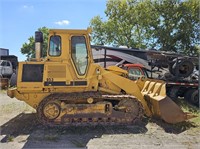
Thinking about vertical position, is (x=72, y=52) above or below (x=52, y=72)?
above

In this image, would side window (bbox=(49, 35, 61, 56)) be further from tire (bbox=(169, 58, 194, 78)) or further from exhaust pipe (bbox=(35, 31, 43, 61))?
tire (bbox=(169, 58, 194, 78))

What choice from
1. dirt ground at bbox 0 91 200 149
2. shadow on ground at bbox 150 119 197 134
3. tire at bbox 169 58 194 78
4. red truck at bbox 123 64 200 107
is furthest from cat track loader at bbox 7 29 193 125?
red truck at bbox 123 64 200 107

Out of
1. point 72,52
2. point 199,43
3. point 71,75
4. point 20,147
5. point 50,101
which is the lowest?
point 20,147

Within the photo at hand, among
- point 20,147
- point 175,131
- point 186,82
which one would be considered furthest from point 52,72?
point 186,82

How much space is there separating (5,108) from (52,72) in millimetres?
4159

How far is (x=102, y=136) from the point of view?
25.8 ft

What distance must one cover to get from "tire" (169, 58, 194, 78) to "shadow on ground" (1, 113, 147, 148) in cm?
437

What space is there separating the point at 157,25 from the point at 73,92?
26720 mm

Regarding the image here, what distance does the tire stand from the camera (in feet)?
41.8

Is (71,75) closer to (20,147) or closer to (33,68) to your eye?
(33,68)

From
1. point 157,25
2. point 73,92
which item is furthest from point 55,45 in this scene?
point 157,25

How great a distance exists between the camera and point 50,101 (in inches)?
342

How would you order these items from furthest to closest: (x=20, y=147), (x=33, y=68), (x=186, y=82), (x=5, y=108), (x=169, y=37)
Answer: (x=169, y=37) < (x=186, y=82) < (x=5, y=108) < (x=33, y=68) < (x=20, y=147)

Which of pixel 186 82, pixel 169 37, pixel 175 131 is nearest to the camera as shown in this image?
pixel 175 131
